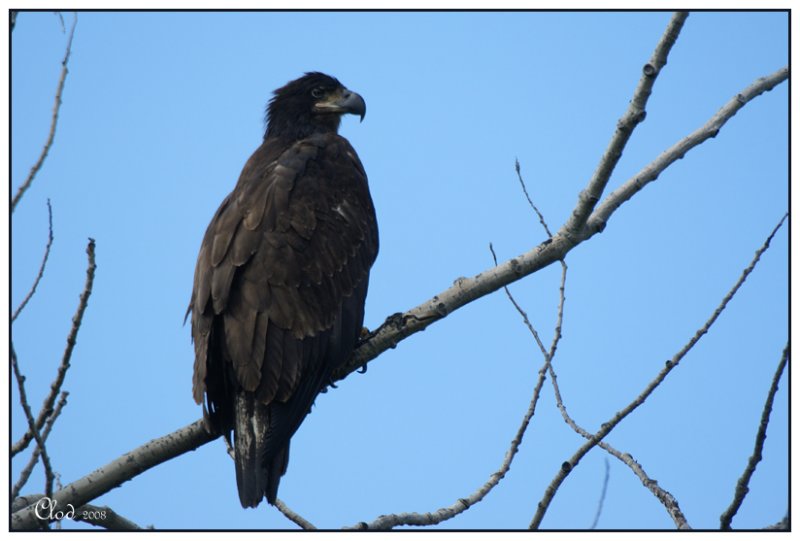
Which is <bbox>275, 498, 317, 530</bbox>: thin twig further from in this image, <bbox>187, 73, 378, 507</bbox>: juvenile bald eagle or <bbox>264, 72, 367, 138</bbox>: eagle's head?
<bbox>264, 72, 367, 138</bbox>: eagle's head

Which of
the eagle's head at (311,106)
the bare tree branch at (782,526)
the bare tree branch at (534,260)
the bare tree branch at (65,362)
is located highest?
the eagle's head at (311,106)

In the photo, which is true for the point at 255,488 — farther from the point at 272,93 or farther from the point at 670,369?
the point at 272,93

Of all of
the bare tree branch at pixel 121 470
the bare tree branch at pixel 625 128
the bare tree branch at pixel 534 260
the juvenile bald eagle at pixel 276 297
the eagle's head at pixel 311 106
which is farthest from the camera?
the eagle's head at pixel 311 106

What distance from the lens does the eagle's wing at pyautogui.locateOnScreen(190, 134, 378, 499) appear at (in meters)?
5.21

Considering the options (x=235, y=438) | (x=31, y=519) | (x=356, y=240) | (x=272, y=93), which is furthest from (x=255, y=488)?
(x=272, y=93)

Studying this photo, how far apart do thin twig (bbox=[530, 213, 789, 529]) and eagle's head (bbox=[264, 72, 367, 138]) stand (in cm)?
397

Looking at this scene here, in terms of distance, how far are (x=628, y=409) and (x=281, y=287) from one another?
7.81 feet

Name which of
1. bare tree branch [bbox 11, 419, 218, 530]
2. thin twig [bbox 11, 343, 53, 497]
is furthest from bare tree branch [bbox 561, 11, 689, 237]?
thin twig [bbox 11, 343, 53, 497]

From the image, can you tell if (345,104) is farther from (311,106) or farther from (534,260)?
(534,260)

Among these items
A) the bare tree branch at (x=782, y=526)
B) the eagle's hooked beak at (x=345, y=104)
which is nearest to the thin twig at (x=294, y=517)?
the bare tree branch at (x=782, y=526)

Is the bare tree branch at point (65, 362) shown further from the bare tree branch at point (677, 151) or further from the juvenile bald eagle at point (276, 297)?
the bare tree branch at point (677, 151)

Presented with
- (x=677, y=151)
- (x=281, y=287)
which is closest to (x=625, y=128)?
(x=677, y=151)

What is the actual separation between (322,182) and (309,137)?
0.99m

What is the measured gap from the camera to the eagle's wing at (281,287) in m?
5.21
